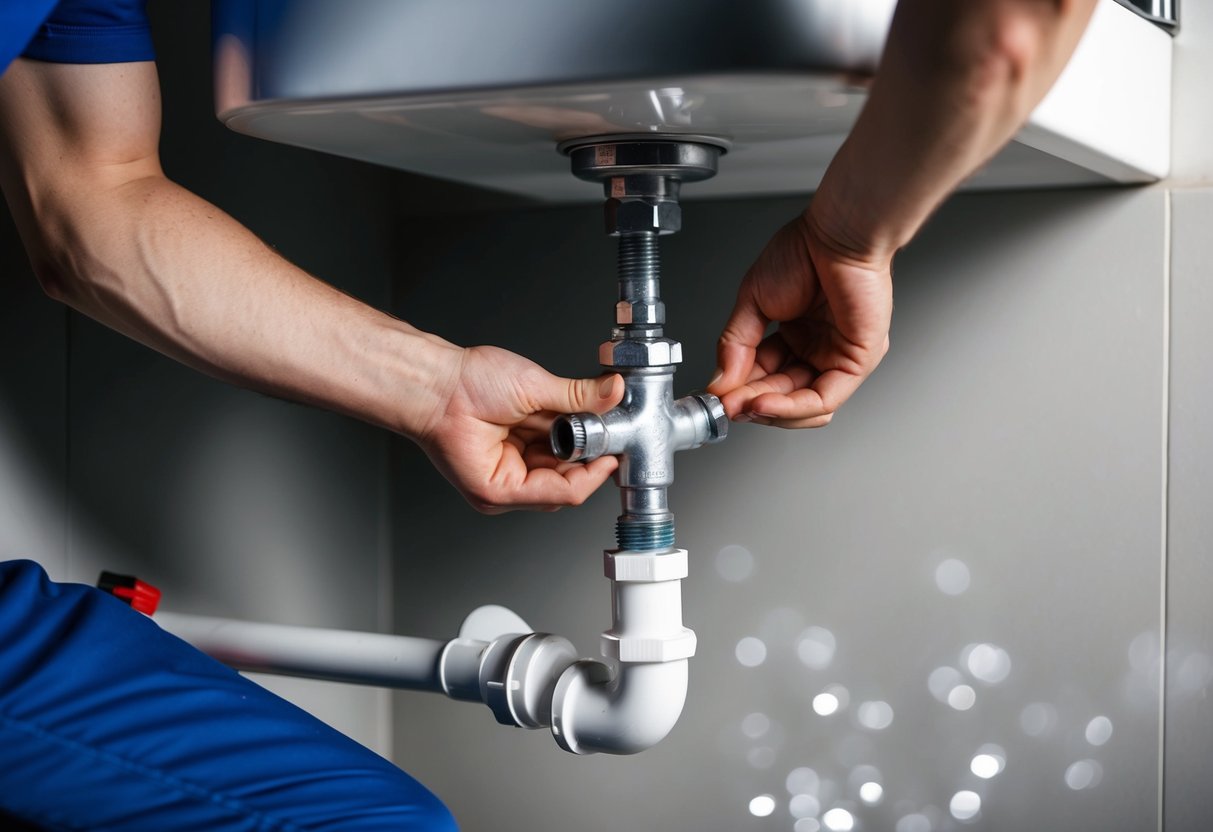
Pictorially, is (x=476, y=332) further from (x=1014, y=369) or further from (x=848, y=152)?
(x=848, y=152)

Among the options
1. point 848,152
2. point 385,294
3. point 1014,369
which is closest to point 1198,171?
point 1014,369

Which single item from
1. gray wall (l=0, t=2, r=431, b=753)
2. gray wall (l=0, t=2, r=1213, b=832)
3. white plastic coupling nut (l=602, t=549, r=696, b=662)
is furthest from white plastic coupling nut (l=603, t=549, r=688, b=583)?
gray wall (l=0, t=2, r=431, b=753)

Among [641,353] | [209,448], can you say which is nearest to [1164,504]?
[641,353]

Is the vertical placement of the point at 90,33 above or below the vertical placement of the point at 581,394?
above

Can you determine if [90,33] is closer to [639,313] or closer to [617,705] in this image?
[639,313]

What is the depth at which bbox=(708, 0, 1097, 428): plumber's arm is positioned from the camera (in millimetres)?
392

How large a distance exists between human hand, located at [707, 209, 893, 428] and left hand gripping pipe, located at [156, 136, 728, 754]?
0.13 ft

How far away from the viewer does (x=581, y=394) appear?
599 mm

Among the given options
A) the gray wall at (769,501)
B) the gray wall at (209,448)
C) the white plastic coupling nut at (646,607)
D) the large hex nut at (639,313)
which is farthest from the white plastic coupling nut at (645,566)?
the gray wall at (209,448)

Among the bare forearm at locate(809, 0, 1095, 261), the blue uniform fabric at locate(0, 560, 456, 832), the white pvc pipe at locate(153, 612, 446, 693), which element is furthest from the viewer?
the white pvc pipe at locate(153, 612, 446, 693)

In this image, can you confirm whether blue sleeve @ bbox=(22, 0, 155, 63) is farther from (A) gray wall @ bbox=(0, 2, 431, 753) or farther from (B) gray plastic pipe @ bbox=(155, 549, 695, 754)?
(B) gray plastic pipe @ bbox=(155, 549, 695, 754)

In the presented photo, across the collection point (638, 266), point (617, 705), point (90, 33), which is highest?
point (90, 33)

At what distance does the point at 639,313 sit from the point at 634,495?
0.09 metres

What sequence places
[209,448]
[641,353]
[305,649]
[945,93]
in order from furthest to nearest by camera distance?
[209,448] < [305,649] < [641,353] < [945,93]
